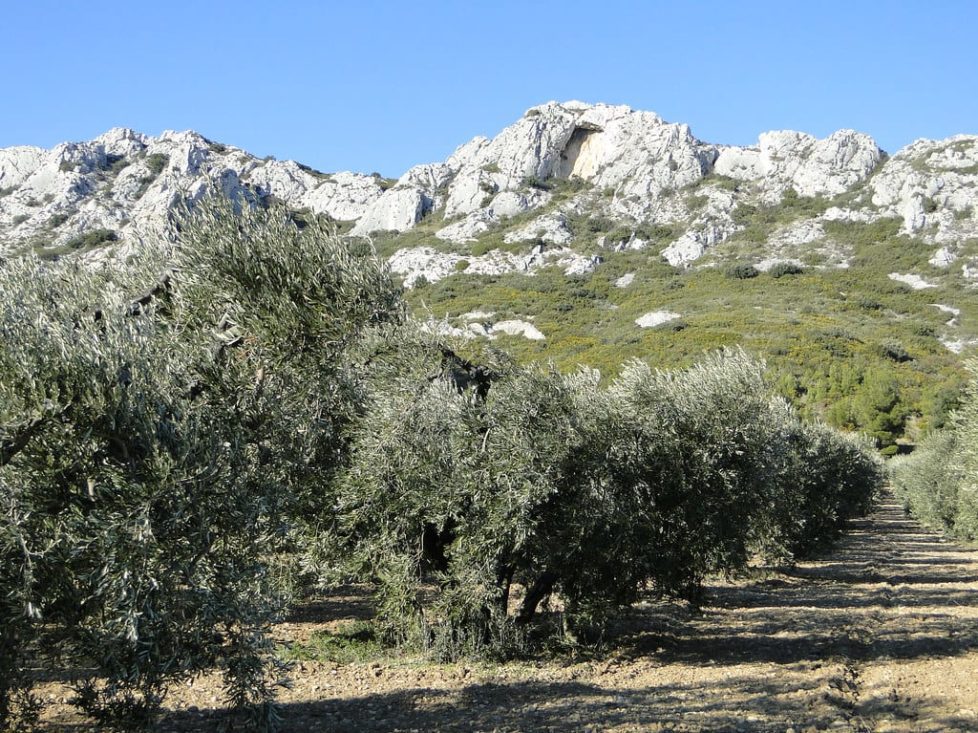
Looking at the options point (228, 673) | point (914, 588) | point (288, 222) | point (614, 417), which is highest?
point (288, 222)

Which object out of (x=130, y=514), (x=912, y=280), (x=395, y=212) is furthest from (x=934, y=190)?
(x=130, y=514)

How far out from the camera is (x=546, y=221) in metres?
121

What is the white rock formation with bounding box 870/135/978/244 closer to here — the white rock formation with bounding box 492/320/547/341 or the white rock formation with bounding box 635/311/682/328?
the white rock formation with bounding box 635/311/682/328

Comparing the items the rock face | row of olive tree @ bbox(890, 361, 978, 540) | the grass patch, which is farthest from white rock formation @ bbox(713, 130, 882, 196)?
the grass patch

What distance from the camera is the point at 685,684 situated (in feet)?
41.9

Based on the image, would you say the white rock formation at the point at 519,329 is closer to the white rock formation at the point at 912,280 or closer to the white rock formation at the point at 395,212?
the white rock formation at the point at 395,212

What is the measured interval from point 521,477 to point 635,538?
309 centimetres

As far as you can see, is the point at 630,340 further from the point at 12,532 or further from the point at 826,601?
the point at 12,532

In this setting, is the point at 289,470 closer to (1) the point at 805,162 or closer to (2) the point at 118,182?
(2) the point at 118,182

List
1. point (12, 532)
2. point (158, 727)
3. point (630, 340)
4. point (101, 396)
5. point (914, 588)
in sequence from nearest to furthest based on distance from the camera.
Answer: point (12, 532)
point (101, 396)
point (158, 727)
point (914, 588)
point (630, 340)

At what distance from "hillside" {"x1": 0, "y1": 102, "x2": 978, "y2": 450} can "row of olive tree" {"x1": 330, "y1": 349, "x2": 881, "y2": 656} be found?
4680 cm

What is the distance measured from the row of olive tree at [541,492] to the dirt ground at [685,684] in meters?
1.19

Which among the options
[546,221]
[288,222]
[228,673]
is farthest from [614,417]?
[546,221]

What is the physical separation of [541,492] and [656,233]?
112 meters
